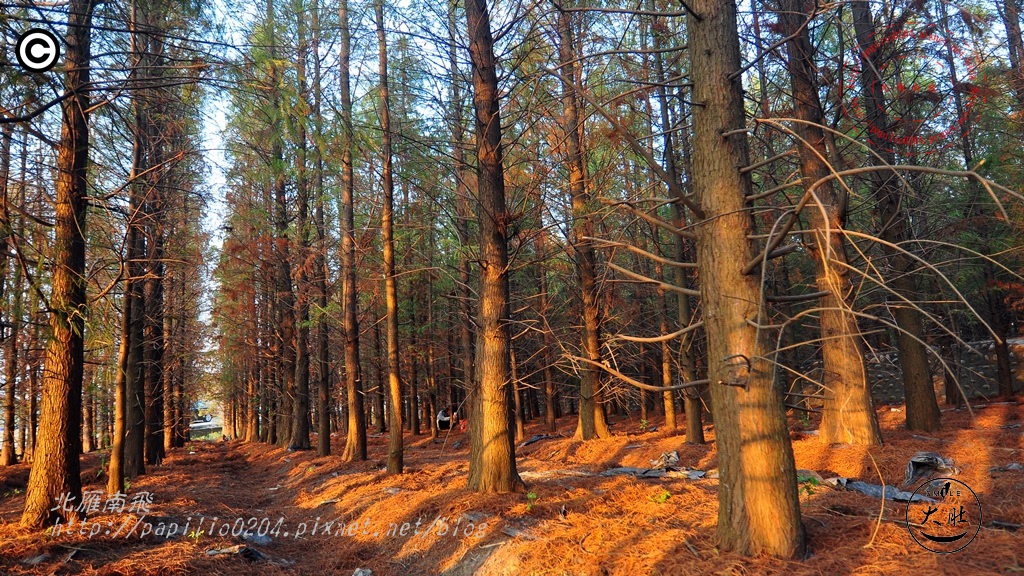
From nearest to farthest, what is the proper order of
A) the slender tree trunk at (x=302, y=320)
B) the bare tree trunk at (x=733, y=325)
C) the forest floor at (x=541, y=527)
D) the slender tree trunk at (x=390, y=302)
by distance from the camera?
the bare tree trunk at (x=733, y=325)
the forest floor at (x=541, y=527)
the slender tree trunk at (x=390, y=302)
the slender tree trunk at (x=302, y=320)

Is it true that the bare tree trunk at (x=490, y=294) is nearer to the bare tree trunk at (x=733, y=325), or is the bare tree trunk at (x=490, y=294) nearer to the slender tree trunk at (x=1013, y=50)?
the bare tree trunk at (x=733, y=325)

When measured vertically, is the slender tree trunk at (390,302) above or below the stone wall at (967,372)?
above

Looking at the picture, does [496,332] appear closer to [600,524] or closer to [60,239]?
[600,524]

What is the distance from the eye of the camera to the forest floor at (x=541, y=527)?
12.1 ft

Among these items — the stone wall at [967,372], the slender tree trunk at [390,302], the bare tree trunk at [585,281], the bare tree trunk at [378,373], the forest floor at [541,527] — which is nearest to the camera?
the forest floor at [541,527]

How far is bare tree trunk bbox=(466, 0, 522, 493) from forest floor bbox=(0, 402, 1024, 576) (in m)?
0.43

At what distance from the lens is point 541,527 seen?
17.5 feet

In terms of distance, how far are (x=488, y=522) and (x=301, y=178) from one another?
540 inches

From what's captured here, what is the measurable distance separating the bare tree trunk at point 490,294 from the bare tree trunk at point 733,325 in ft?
10.8

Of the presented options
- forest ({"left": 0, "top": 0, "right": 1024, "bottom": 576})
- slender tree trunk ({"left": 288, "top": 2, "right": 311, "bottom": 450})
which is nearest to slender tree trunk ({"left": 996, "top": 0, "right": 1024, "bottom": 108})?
forest ({"left": 0, "top": 0, "right": 1024, "bottom": 576})

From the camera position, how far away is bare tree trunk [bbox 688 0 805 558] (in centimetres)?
358

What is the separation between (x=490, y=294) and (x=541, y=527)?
9.24 feet

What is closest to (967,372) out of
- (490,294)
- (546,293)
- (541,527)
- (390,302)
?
(546,293)

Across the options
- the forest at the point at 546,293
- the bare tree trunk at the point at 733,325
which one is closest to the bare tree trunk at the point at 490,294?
the forest at the point at 546,293
